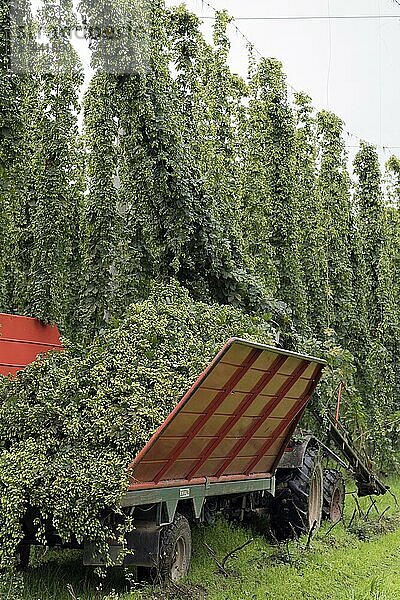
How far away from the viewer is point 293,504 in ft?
30.2

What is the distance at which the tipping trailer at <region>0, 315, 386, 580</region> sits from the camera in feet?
19.0

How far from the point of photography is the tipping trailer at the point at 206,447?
5.79 metres

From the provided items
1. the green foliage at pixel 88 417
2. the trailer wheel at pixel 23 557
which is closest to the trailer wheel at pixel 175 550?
the green foliage at pixel 88 417

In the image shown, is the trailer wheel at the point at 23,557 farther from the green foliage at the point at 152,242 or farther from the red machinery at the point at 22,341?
the red machinery at the point at 22,341

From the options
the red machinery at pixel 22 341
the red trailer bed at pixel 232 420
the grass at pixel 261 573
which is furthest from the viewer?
the red machinery at pixel 22 341

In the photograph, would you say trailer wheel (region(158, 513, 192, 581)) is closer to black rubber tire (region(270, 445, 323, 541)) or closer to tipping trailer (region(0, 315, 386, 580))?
tipping trailer (region(0, 315, 386, 580))

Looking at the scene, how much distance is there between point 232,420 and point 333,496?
4435 millimetres

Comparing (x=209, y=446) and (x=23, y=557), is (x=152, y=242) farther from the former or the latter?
(x=23, y=557)

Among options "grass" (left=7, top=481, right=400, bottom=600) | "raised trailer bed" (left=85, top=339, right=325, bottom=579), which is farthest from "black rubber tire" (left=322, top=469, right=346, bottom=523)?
"raised trailer bed" (left=85, top=339, right=325, bottom=579)

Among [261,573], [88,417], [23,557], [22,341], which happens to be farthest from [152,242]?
[23,557]

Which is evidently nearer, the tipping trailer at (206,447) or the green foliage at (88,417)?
the green foliage at (88,417)

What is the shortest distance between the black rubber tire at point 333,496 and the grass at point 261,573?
42cm

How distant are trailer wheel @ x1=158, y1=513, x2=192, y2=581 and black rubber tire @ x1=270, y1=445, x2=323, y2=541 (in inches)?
105

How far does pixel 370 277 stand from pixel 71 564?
12.9 m
